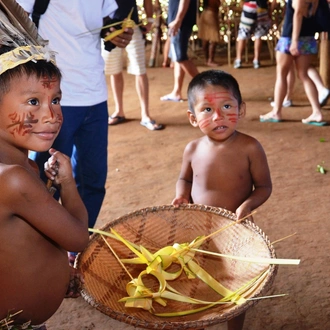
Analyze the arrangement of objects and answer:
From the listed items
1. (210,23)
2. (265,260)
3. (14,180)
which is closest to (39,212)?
(14,180)

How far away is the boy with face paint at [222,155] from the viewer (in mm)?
2609

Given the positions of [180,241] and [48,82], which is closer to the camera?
[48,82]

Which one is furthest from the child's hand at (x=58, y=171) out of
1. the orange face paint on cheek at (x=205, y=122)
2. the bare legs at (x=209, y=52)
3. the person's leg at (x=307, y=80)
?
the bare legs at (x=209, y=52)

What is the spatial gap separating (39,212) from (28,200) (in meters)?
0.06

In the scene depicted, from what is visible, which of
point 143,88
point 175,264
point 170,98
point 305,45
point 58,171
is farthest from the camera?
point 170,98

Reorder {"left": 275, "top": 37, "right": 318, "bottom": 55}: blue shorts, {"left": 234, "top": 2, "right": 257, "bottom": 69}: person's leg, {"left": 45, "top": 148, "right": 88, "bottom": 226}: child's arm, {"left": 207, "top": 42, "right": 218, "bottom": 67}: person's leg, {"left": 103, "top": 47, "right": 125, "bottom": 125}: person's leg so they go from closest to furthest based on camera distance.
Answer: {"left": 45, "top": 148, "right": 88, "bottom": 226}: child's arm < {"left": 275, "top": 37, "right": 318, "bottom": 55}: blue shorts < {"left": 103, "top": 47, "right": 125, "bottom": 125}: person's leg < {"left": 234, "top": 2, "right": 257, "bottom": 69}: person's leg < {"left": 207, "top": 42, "right": 218, "bottom": 67}: person's leg

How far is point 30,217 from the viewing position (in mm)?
1721

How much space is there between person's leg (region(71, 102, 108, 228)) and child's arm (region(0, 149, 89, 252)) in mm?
1205

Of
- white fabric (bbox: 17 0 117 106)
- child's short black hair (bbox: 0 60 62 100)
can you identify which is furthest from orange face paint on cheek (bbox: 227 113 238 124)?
child's short black hair (bbox: 0 60 62 100)

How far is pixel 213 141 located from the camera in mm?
2773

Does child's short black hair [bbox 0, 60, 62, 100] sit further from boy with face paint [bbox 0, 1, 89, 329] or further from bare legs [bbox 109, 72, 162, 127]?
bare legs [bbox 109, 72, 162, 127]

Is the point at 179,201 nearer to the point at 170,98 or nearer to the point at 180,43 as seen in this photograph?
the point at 180,43

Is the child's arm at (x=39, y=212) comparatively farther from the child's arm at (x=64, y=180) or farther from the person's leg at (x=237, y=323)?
the person's leg at (x=237, y=323)

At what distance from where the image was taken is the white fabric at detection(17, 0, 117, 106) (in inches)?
111
